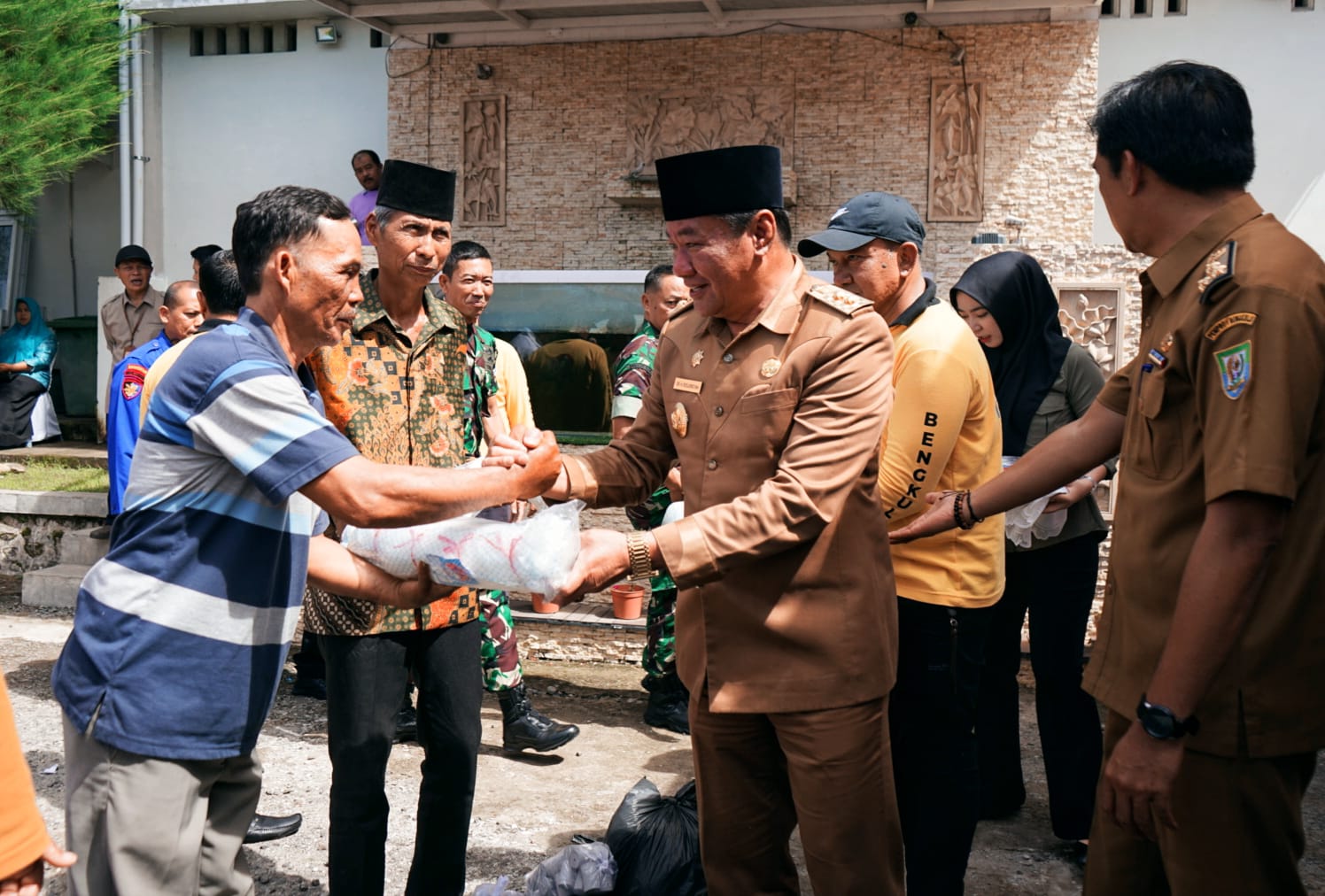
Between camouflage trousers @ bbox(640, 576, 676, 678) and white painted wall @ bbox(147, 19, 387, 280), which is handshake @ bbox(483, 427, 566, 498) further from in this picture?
white painted wall @ bbox(147, 19, 387, 280)

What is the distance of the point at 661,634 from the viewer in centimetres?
584

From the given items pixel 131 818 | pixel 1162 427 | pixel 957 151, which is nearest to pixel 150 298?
Answer: pixel 957 151

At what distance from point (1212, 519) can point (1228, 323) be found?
343 millimetres

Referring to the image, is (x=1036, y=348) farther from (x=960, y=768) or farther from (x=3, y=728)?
(x=3, y=728)

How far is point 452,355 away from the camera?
361 cm

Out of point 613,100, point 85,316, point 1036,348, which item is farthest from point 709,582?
point 85,316

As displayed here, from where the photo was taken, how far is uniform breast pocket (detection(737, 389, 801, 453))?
2602 mm

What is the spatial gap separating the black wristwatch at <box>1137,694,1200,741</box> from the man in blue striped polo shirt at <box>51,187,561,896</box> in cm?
141

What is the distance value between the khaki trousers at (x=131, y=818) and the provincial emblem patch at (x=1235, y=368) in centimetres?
210

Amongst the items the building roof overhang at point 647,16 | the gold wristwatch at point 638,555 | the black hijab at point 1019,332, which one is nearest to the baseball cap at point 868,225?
the black hijab at point 1019,332

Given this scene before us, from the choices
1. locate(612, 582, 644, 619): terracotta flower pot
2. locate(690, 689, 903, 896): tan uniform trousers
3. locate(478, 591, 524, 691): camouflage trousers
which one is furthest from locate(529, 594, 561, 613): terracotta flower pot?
locate(612, 582, 644, 619): terracotta flower pot

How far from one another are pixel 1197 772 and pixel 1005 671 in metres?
2.56

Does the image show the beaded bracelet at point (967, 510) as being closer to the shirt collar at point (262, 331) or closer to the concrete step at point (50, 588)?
the shirt collar at point (262, 331)

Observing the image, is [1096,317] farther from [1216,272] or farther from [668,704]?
[1216,272]
